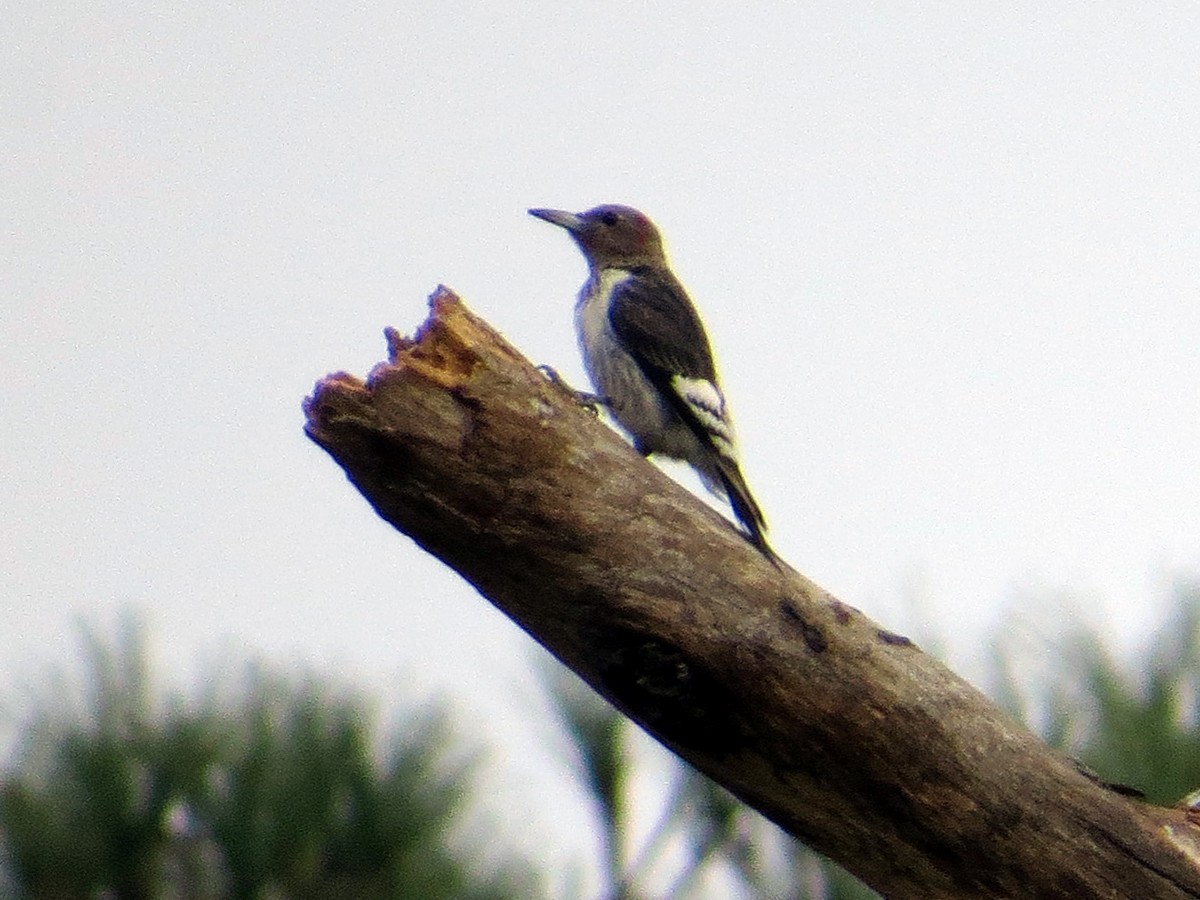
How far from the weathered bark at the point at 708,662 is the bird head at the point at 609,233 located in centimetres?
333

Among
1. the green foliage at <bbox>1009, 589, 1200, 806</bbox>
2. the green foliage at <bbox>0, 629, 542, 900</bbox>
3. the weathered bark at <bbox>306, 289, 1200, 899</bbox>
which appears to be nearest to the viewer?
the weathered bark at <bbox>306, 289, 1200, 899</bbox>

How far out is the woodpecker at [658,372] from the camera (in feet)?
18.9

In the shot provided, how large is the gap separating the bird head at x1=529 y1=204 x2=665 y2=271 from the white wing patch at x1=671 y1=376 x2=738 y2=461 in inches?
43.1

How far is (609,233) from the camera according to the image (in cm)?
703

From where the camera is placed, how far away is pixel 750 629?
3678mm

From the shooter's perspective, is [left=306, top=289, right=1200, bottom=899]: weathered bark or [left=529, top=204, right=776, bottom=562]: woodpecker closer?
[left=306, top=289, right=1200, bottom=899]: weathered bark

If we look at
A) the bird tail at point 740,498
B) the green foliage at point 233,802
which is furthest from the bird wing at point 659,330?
the green foliage at point 233,802

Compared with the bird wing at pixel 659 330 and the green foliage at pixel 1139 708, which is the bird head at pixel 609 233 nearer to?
the bird wing at pixel 659 330

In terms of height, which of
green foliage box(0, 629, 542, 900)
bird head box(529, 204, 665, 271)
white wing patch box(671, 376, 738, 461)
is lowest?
green foliage box(0, 629, 542, 900)

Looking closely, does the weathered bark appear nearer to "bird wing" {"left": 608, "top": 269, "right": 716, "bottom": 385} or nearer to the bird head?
"bird wing" {"left": 608, "top": 269, "right": 716, "bottom": 385}

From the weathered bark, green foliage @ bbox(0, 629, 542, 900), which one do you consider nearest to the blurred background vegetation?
green foliage @ bbox(0, 629, 542, 900)

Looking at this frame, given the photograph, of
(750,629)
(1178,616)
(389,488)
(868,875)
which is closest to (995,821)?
(868,875)

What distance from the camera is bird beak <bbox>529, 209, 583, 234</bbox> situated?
7.02 m

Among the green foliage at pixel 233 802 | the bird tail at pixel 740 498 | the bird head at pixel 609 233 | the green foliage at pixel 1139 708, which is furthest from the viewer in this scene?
the bird head at pixel 609 233
